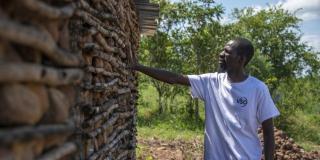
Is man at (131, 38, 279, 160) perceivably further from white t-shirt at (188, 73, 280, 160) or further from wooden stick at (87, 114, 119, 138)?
wooden stick at (87, 114, 119, 138)

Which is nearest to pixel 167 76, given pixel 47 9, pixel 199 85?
pixel 199 85

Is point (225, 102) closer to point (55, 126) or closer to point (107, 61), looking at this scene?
point (107, 61)

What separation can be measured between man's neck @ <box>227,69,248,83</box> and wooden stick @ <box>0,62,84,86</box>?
190cm

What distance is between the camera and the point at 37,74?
1.46m

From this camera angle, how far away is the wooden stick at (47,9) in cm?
141

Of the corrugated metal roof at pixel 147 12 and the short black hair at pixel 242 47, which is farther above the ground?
the corrugated metal roof at pixel 147 12

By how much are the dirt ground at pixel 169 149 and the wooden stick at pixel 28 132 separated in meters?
8.14

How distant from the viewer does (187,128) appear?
56.1ft

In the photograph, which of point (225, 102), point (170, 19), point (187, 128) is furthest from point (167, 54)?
point (225, 102)

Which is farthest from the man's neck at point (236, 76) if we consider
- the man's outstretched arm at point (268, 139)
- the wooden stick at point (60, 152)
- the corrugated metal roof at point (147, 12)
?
the corrugated metal roof at point (147, 12)

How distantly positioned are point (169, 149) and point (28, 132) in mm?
10690

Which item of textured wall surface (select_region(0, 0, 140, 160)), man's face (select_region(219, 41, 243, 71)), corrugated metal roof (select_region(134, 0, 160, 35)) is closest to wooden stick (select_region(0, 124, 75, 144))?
textured wall surface (select_region(0, 0, 140, 160))

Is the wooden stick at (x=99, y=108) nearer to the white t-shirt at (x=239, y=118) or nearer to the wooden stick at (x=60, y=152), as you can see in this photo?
the white t-shirt at (x=239, y=118)

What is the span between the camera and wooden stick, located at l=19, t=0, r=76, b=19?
1.41 metres
